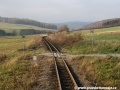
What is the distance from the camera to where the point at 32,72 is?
2055cm

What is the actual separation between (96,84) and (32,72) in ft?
21.2

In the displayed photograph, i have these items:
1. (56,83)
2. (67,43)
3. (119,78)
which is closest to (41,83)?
(56,83)

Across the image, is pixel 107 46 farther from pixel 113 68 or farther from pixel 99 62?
pixel 113 68

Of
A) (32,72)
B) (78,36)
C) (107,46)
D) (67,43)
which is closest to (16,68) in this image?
(32,72)

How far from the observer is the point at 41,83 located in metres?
16.7

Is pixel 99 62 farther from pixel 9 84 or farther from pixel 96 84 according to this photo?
pixel 9 84

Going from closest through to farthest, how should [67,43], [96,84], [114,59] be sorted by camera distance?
1. [96,84]
2. [114,59]
3. [67,43]

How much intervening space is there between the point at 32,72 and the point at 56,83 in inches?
185

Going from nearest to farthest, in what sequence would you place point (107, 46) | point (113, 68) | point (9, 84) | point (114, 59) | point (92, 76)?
point (9, 84), point (92, 76), point (113, 68), point (114, 59), point (107, 46)

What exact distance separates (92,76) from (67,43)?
28.7 metres

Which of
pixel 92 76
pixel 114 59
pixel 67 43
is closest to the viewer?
pixel 92 76

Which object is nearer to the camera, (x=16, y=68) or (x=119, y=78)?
(x=119, y=78)

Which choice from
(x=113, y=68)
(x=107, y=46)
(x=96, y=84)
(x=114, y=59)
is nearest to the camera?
(x=96, y=84)

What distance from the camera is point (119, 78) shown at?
55.8ft
